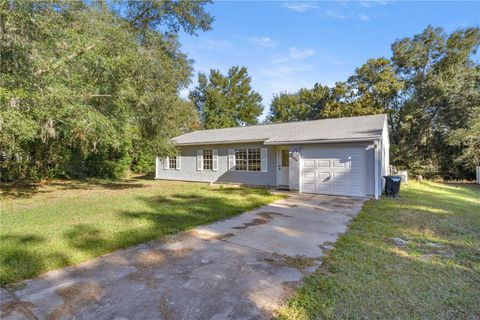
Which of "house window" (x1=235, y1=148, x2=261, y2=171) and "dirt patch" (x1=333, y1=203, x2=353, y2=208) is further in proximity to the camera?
"house window" (x1=235, y1=148, x2=261, y2=171)

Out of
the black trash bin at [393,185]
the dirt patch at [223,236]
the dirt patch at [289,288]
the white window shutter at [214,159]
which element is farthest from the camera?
the white window shutter at [214,159]

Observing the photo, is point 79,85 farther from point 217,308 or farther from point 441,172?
point 441,172

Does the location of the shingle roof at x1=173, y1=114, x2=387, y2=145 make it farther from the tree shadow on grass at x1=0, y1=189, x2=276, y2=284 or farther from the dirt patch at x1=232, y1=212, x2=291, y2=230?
the dirt patch at x1=232, y1=212, x2=291, y2=230

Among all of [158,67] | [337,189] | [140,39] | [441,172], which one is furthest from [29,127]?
[441,172]

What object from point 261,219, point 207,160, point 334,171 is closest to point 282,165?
point 334,171

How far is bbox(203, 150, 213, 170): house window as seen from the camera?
15.7 metres

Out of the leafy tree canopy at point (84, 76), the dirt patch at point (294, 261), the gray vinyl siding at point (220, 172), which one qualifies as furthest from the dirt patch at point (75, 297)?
the gray vinyl siding at point (220, 172)

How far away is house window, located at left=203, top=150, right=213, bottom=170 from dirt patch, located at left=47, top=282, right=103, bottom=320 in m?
12.5

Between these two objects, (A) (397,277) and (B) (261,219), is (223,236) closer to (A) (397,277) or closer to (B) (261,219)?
(B) (261,219)

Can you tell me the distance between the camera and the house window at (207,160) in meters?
15.7

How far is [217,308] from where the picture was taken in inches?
108

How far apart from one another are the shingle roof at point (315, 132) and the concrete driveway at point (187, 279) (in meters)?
5.56

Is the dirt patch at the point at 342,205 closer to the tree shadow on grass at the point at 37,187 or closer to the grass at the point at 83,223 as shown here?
the grass at the point at 83,223

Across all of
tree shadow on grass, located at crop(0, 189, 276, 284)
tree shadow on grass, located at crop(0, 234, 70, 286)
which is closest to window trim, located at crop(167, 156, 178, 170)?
tree shadow on grass, located at crop(0, 189, 276, 284)
